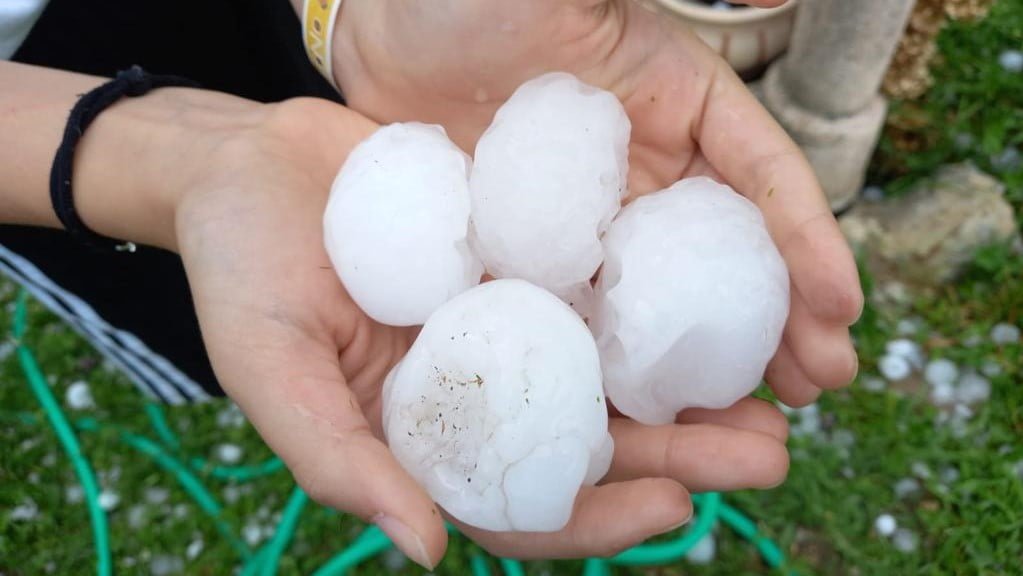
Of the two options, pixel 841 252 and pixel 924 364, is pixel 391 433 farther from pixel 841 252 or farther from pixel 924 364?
pixel 924 364

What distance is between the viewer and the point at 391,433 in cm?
115

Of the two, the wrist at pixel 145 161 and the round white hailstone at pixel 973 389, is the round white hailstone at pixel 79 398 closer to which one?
the wrist at pixel 145 161

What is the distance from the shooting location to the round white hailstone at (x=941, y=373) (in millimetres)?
2062

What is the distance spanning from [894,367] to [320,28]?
1.43 meters

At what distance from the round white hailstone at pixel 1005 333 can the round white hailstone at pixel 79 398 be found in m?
2.11

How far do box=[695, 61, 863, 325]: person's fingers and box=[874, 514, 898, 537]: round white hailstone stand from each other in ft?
2.92

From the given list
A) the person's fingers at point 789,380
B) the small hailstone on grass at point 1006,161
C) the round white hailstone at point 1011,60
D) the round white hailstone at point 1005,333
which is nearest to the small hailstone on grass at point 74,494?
the person's fingers at point 789,380

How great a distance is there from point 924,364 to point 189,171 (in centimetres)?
163

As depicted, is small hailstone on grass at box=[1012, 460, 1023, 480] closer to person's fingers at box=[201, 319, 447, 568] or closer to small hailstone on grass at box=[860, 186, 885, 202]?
small hailstone on grass at box=[860, 186, 885, 202]

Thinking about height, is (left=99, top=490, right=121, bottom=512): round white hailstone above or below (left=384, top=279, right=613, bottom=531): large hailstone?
below

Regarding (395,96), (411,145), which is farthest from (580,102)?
(395,96)

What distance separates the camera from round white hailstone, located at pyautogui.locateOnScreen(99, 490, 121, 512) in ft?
6.73

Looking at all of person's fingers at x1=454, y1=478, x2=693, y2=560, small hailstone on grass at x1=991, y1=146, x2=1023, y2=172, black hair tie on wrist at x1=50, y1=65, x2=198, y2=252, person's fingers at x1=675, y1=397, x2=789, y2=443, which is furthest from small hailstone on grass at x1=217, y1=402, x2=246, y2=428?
small hailstone on grass at x1=991, y1=146, x2=1023, y2=172

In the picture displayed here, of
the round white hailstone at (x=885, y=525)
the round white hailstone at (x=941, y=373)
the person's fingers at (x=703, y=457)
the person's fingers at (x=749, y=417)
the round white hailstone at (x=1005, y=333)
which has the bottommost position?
the round white hailstone at (x=885, y=525)
